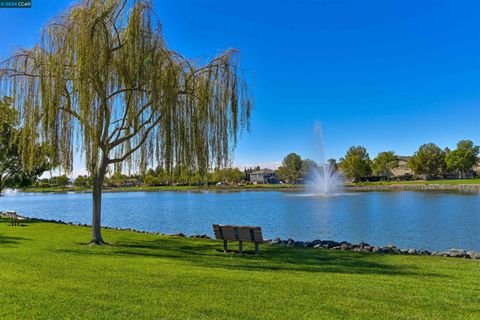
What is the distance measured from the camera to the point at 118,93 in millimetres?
10898

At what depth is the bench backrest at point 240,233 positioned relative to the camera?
384 inches

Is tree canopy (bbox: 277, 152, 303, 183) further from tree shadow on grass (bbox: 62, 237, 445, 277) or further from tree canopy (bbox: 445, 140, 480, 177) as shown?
tree shadow on grass (bbox: 62, 237, 445, 277)

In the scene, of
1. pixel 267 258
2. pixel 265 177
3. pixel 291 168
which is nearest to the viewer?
pixel 267 258

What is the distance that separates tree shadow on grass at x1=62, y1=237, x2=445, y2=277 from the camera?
7941mm

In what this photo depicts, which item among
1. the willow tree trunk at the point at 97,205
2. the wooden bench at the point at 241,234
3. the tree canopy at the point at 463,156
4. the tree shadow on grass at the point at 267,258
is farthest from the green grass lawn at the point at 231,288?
the tree canopy at the point at 463,156

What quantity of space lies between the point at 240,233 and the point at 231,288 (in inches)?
174

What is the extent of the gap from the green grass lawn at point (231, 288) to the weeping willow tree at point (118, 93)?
295cm

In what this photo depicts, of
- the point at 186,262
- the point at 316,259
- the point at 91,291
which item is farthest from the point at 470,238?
the point at 91,291

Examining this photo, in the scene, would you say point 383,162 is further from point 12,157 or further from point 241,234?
point 241,234

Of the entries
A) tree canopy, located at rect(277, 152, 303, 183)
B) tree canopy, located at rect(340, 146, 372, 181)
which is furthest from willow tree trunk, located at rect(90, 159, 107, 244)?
tree canopy, located at rect(277, 152, 303, 183)

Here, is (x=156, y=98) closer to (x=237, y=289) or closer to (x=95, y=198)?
(x=95, y=198)

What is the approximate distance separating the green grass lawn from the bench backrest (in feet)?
2.36

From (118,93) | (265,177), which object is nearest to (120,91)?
(118,93)

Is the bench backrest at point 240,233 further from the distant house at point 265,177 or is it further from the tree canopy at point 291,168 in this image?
the distant house at point 265,177
